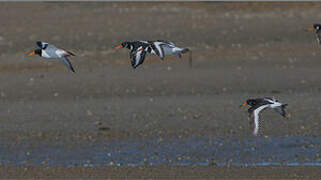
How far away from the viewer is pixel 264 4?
1395 inches

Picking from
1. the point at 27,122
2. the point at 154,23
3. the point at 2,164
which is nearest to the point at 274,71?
the point at 154,23

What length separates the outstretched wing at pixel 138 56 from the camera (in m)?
7.42

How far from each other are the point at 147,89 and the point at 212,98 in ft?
7.37

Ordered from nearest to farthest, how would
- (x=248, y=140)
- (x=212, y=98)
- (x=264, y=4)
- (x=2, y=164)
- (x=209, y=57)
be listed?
(x=2, y=164)
(x=248, y=140)
(x=212, y=98)
(x=209, y=57)
(x=264, y=4)

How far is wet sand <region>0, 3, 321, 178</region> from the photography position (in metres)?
20.6

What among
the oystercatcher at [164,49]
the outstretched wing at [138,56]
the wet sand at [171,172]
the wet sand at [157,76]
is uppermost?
the wet sand at [157,76]

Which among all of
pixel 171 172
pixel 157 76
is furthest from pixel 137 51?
pixel 157 76

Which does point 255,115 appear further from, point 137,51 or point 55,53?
point 55,53

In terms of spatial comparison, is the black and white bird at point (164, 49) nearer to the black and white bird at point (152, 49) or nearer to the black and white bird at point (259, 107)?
the black and white bird at point (152, 49)

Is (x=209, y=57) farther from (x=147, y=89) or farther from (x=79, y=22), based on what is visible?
(x=79, y=22)

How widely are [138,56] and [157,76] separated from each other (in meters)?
19.2

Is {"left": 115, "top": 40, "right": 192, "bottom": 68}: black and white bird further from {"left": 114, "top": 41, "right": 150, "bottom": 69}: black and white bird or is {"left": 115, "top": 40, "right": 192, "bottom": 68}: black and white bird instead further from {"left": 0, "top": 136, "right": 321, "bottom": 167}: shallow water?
{"left": 0, "top": 136, "right": 321, "bottom": 167}: shallow water

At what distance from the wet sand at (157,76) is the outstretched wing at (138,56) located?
876cm

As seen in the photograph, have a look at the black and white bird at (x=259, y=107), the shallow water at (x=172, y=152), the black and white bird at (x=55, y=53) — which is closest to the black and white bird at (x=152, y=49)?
the black and white bird at (x=55, y=53)
